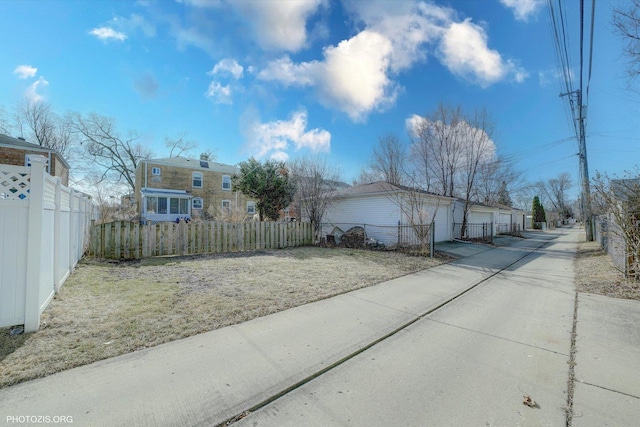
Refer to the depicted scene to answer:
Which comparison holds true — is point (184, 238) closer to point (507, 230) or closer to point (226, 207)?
point (226, 207)

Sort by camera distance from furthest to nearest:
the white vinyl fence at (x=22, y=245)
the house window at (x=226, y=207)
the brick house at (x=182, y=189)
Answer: the brick house at (x=182, y=189)
the house window at (x=226, y=207)
the white vinyl fence at (x=22, y=245)

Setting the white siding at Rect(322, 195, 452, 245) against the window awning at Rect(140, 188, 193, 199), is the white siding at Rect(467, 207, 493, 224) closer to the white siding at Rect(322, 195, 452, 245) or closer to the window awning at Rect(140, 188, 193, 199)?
the white siding at Rect(322, 195, 452, 245)

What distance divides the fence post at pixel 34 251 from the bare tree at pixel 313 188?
11497 millimetres

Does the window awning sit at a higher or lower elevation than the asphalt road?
higher

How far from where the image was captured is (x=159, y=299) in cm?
457

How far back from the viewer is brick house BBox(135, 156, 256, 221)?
71.6ft

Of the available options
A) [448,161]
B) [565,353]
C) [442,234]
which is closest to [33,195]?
[565,353]

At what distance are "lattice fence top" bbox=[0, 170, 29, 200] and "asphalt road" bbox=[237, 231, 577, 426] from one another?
3.87 m

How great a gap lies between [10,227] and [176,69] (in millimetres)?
8414

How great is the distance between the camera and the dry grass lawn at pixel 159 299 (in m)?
2.87

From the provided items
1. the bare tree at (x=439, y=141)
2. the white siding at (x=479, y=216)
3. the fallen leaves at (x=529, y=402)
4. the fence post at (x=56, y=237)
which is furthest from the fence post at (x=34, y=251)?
the white siding at (x=479, y=216)

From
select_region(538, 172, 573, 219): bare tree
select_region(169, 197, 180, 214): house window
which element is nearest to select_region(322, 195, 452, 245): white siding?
select_region(169, 197, 180, 214): house window

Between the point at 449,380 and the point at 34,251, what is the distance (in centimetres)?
501

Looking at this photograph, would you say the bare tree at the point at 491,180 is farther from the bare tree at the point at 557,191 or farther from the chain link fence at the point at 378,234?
the bare tree at the point at 557,191
